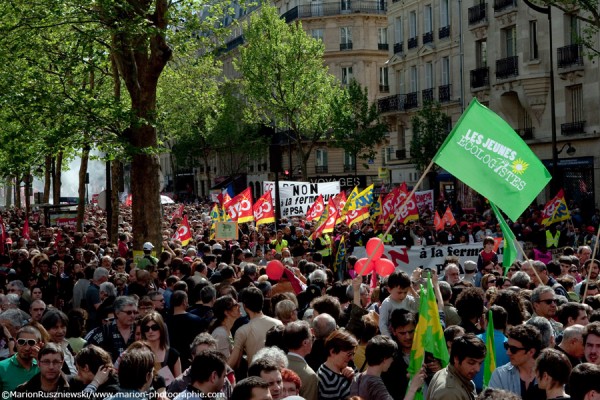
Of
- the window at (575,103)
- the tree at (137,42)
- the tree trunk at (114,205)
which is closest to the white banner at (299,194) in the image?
the tree trunk at (114,205)

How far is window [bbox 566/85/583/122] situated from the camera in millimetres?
36500

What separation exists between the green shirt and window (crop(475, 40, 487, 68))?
3764cm

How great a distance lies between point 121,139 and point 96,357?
12.6 m

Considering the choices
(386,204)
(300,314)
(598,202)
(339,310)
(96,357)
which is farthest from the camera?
(598,202)

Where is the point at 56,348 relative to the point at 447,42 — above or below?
below

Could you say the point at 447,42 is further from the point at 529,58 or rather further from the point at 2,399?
the point at 2,399

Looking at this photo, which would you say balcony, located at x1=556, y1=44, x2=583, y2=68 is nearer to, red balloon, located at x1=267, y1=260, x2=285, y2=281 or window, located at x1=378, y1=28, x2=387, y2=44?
red balloon, located at x1=267, y1=260, x2=285, y2=281

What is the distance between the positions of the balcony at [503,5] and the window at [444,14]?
573 cm

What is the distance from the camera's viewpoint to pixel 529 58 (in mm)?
39125

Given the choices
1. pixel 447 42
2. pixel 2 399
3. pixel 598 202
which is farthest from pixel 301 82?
pixel 2 399

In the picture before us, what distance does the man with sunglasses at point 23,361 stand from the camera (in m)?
7.58

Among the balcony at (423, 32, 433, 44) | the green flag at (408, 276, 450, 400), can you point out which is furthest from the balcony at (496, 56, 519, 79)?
the green flag at (408, 276, 450, 400)

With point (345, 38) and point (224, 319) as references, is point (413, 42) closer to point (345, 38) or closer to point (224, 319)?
point (345, 38)

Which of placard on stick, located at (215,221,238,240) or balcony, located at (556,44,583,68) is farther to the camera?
→ balcony, located at (556,44,583,68)
